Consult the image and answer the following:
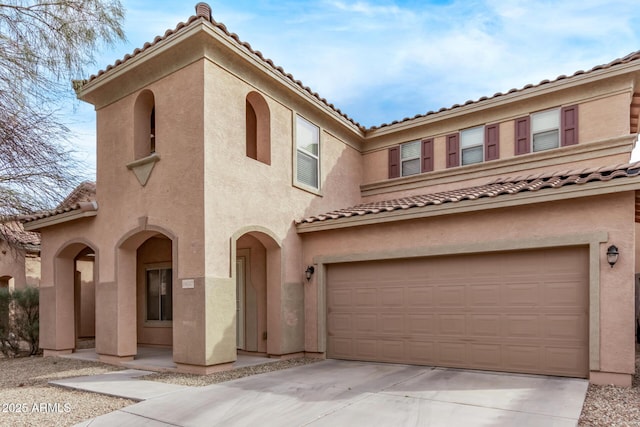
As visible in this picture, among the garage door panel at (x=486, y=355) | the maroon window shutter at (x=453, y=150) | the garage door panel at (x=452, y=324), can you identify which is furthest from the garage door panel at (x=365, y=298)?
the maroon window shutter at (x=453, y=150)

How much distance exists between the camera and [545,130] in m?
11.7

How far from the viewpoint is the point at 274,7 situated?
8680 mm

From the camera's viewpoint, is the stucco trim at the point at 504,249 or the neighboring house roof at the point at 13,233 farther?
the neighboring house roof at the point at 13,233

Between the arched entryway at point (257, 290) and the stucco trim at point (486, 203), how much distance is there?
1142 mm

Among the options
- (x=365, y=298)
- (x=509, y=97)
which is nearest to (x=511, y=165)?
(x=509, y=97)

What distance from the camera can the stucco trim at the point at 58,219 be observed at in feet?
36.2

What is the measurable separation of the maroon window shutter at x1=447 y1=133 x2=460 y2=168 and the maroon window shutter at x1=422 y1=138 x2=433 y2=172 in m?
0.55

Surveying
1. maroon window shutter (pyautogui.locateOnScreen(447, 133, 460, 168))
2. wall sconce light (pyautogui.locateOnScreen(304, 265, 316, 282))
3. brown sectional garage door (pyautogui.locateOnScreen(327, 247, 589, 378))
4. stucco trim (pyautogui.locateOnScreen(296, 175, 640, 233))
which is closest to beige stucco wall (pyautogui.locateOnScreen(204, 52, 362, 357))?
wall sconce light (pyautogui.locateOnScreen(304, 265, 316, 282))

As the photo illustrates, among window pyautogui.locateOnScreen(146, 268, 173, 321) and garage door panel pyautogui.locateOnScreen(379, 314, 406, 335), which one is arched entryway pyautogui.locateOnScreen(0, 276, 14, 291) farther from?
garage door panel pyautogui.locateOnScreen(379, 314, 406, 335)

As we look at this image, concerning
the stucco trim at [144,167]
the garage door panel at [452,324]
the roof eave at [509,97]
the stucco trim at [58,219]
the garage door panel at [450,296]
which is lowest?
the garage door panel at [452,324]

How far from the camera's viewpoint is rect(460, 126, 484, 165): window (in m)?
12.7

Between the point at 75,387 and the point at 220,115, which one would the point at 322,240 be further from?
the point at 75,387

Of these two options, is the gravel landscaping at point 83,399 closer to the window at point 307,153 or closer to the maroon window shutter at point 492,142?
the window at point 307,153

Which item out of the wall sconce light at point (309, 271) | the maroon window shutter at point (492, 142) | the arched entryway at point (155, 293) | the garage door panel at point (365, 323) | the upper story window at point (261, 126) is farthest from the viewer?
the arched entryway at point (155, 293)
